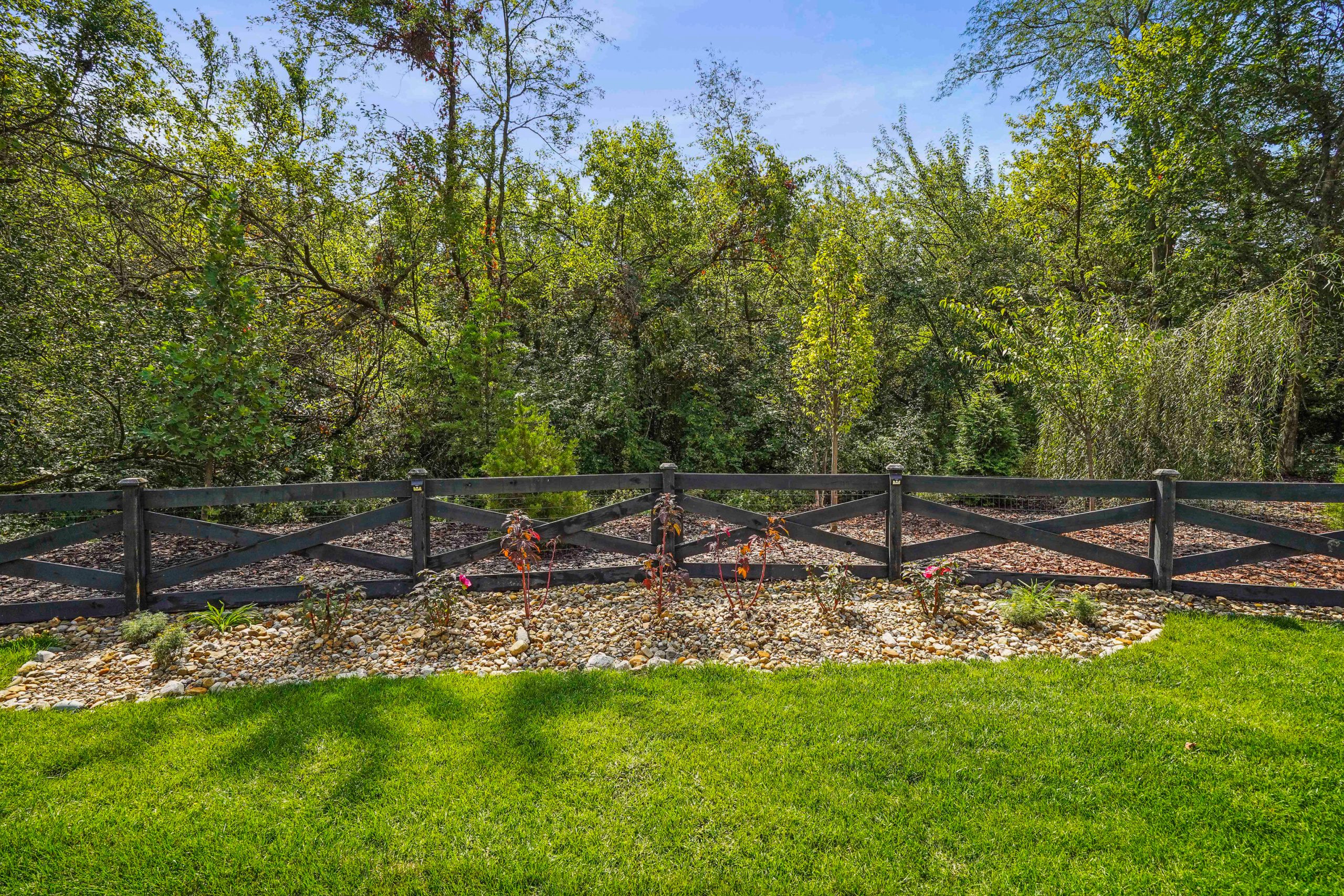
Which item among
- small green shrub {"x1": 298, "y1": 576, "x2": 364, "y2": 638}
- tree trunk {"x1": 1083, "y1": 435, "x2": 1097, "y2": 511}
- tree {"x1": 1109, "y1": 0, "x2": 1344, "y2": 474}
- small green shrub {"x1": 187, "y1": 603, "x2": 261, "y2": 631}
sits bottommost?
small green shrub {"x1": 187, "y1": 603, "x2": 261, "y2": 631}

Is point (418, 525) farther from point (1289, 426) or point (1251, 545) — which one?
point (1289, 426)

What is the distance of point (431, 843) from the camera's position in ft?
7.16

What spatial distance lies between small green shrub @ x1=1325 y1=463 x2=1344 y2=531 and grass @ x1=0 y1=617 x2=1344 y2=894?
14.0ft

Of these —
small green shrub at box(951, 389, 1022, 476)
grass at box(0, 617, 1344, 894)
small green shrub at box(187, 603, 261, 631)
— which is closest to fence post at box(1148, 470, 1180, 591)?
grass at box(0, 617, 1344, 894)

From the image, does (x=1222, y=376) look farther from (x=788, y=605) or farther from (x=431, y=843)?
(x=431, y=843)

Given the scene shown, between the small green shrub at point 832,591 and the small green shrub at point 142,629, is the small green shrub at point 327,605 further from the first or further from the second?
the small green shrub at point 832,591

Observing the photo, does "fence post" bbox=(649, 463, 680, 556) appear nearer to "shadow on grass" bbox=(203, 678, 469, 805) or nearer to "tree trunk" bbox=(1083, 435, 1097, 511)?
"shadow on grass" bbox=(203, 678, 469, 805)

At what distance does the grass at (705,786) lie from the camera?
2045mm

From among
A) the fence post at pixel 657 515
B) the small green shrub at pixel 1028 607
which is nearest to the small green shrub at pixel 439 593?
the fence post at pixel 657 515

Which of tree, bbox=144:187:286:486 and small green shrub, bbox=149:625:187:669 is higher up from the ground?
tree, bbox=144:187:286:486

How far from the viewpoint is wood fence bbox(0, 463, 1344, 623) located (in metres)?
4.51

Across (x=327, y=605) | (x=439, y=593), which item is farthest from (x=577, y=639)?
(x=327, y=605)

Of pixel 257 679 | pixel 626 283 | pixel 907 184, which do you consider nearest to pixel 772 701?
pixel 257 679

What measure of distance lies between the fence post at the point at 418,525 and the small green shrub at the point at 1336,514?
30.4 ft
